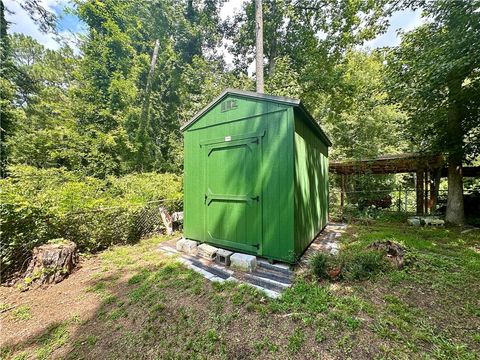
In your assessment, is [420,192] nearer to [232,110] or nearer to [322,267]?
[322,267]

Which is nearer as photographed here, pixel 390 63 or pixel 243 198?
pixel 243 198

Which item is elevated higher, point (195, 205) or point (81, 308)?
point (195, 205)

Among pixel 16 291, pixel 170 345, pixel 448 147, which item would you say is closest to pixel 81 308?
pixel 16 291

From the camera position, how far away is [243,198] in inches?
152

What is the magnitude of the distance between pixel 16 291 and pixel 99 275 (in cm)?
102

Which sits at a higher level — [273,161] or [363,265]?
[273,161]

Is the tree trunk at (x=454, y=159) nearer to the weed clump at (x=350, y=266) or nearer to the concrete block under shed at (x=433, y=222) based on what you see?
the concrete block under shed at (x=433, y=222)

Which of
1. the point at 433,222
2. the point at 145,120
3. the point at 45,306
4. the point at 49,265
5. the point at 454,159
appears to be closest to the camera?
the point at 45,306

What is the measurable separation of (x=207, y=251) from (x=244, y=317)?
1.87 m

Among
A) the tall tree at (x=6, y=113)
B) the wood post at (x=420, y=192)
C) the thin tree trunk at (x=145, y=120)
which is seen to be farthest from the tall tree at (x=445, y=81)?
the tall tree at (x=6, y=113)

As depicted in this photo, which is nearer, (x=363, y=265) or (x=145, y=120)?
(x=363, y=265)

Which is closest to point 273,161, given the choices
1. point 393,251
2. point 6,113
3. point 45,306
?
point 393,251

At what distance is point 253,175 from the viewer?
378 centimetres

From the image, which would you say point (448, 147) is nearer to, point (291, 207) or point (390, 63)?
point (390, 63)
